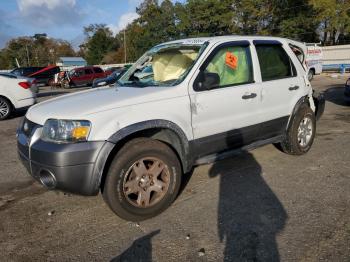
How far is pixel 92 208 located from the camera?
394cm

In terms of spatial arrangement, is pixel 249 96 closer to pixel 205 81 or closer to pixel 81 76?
pixel 205 81

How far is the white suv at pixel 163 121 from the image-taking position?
10.7ft

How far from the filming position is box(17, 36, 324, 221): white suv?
3.26 metres

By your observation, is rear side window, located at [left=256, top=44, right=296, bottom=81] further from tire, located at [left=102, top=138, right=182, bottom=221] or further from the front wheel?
the front wheel

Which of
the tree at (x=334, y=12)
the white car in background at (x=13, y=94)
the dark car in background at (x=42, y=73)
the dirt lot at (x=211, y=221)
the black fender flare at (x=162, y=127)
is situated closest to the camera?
the dirt lot at (x=211, y=221)

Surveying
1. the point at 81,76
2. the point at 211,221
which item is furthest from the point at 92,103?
the point at 81,76

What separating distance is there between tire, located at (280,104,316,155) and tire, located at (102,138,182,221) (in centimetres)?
214

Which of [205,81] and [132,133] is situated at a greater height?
[205,81]

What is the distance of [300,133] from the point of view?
538cm

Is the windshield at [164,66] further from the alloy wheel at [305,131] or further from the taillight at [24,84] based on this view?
the taillight at [24,84]

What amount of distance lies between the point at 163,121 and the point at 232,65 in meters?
1.29

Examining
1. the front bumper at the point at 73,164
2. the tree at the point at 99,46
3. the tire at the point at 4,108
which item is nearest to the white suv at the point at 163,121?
the front bumper at the point at 73,164

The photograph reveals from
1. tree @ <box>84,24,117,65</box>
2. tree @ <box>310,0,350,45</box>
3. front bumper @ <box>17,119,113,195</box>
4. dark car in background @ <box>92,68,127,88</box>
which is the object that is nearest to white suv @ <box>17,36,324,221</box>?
front bumper @ <box>17,119,113,195</box>

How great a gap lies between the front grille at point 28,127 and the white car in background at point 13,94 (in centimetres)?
695
